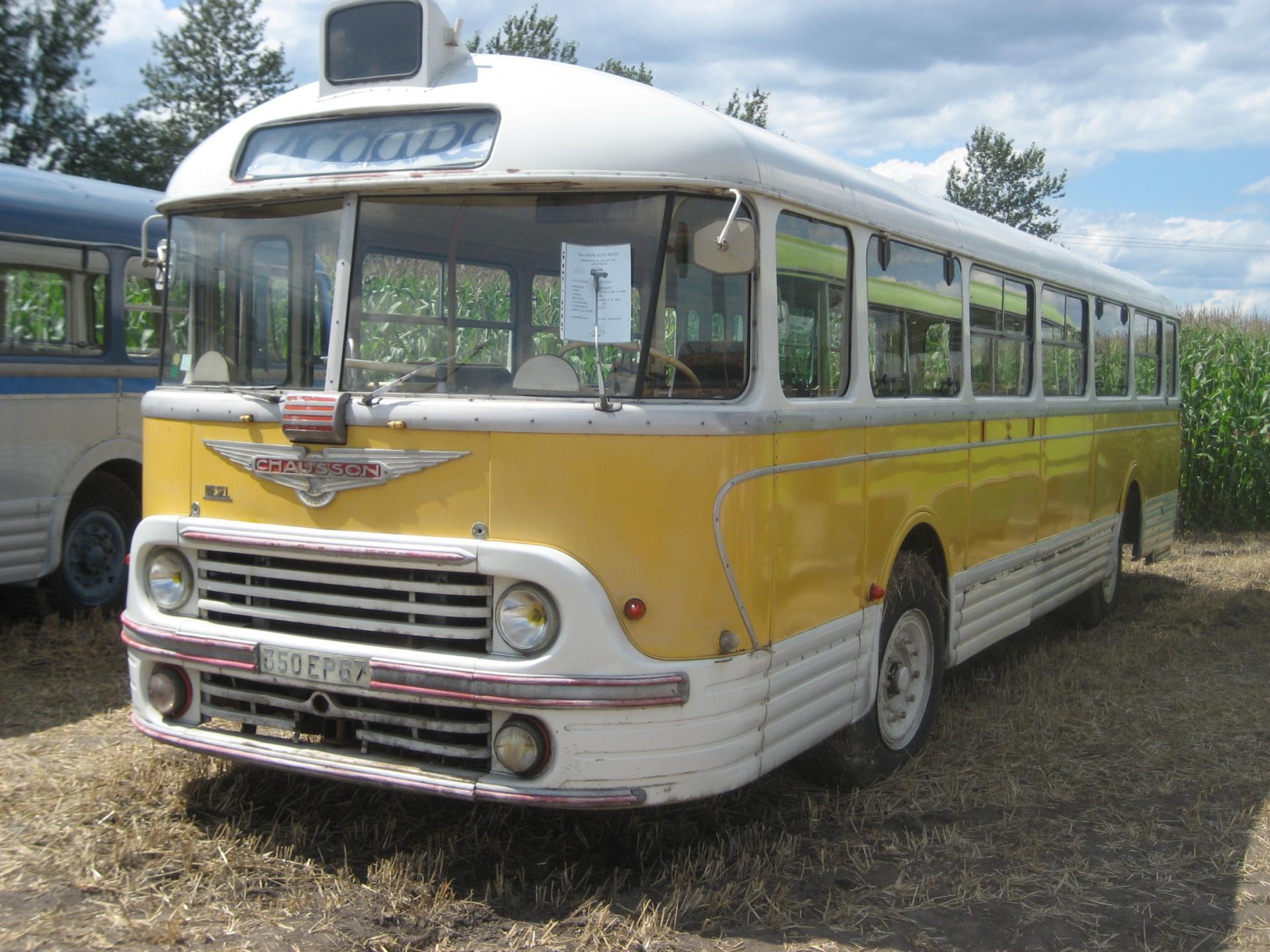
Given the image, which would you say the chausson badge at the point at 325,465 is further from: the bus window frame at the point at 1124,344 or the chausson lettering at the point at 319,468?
the bus window frame at the point at 1124,344

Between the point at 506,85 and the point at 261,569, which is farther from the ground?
the point at 506,85

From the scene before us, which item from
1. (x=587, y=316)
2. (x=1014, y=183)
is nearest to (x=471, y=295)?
(x=587, y=316)

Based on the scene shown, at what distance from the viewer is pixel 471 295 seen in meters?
4.37

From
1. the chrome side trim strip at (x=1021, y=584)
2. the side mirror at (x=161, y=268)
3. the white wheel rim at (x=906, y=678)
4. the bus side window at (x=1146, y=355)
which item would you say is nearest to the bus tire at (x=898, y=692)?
the white wheel rim at (x=906, y=678)

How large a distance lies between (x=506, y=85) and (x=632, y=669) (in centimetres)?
196

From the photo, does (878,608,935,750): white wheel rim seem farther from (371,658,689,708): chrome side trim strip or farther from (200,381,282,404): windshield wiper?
(200,381,282,404): windshield wiper

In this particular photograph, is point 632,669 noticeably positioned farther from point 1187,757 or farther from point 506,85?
point 1187,757

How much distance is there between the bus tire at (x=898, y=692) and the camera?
5031 mm

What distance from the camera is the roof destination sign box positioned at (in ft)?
13.1

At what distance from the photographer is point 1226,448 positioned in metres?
15.1

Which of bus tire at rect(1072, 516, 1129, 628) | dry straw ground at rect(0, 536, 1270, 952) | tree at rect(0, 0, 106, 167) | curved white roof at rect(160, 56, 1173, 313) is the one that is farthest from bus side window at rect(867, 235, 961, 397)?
tree at rect(0, 0, 106, 167)

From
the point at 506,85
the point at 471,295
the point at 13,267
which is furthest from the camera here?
the point at 13,267

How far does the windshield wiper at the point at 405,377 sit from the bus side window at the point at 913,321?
69.9 inches

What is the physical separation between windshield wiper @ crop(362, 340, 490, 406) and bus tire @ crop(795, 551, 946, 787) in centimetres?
214
